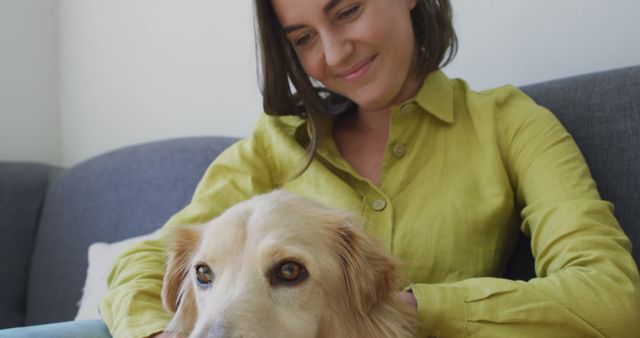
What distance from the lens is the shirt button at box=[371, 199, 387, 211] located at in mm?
1262

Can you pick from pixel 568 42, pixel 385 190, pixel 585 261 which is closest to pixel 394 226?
pixel 385 190

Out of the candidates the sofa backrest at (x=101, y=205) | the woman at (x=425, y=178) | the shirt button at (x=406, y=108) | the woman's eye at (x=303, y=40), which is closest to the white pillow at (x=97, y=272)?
the sofa backrest at (x=101, y=205)

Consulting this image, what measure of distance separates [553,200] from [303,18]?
22.5 inches

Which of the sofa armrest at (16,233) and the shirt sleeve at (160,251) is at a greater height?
the shirt sleeve at (160,251)

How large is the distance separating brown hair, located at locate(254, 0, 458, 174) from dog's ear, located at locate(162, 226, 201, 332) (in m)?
0.31

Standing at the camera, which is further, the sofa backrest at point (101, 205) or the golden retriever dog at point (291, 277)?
the sofa backrest at point (101, 205)

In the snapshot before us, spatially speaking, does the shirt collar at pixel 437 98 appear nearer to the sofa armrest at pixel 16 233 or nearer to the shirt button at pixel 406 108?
the shirt button at pixel 406 108

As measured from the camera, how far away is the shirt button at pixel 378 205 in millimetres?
1262

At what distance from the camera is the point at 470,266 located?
122cm

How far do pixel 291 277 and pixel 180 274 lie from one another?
0.29 m

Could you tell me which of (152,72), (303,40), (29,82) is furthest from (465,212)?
(29,82)

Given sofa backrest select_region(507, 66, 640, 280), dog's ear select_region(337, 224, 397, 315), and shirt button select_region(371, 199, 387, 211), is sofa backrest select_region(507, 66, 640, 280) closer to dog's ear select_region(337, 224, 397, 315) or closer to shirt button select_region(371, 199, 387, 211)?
shirt button select_region(371, 199, 387, 211)

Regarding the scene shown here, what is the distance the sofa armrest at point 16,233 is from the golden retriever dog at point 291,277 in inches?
67.8

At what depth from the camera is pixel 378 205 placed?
1.27 metres
